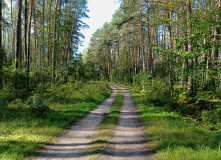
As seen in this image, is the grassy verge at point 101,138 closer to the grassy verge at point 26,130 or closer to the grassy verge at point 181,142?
the grassy verge at point 181,142

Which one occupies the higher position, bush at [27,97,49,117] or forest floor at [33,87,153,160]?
bush at [27,97,49,117]

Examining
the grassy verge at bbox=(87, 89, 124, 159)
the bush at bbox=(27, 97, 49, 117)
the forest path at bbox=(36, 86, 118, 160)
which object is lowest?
the forest path at bbox=(36, 86, 118, 160)

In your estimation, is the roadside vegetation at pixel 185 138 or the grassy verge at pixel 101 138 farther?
the grassy verge at pixel 101 138


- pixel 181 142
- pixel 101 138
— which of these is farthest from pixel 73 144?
pixel 181 142

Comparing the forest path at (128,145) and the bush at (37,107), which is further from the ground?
the bush at (37,107)

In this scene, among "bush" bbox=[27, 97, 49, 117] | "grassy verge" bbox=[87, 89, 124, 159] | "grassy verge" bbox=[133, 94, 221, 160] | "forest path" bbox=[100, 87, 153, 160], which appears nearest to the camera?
"grassy verge" bbox=[133, 94, 221, 160]

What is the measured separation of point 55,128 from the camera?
20.9 ft

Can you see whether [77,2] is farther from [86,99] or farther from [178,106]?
[178,106]

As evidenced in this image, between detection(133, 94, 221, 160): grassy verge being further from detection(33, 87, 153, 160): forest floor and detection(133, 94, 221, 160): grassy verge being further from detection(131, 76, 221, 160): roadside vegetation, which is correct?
detection(33, 87, 153, 160): forest floor

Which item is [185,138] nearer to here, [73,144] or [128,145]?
[128,145]

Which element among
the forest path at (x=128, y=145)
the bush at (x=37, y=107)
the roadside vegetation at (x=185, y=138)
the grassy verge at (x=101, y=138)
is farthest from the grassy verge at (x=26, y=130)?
the roadside vegetation at (x=185, y=138)

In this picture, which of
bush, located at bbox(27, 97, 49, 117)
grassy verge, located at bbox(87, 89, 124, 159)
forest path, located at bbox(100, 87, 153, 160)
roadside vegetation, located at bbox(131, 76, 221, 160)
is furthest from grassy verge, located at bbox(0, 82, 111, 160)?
roadside vegetation, located at bbox(131, 76, 221, 160)

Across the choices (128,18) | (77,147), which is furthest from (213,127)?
(128,18)

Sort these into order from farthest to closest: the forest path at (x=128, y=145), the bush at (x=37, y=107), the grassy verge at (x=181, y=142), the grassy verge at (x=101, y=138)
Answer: the bush at (x=37, y=107) → the grassy verge at (x=101, y=138) → the forest path at (x=128, y=145) → the grassy verge at (x=181, y=142)
